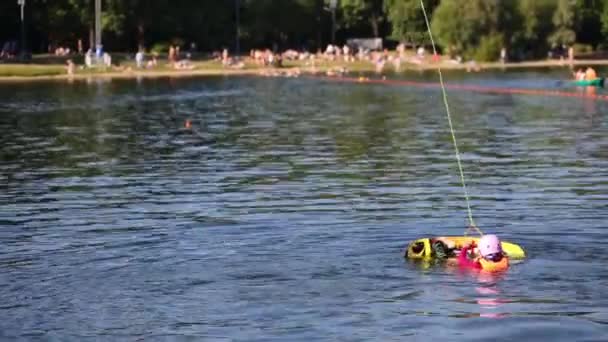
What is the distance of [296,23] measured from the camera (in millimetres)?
148125

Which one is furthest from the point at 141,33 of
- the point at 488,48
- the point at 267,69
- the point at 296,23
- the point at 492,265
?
the point at 492,265

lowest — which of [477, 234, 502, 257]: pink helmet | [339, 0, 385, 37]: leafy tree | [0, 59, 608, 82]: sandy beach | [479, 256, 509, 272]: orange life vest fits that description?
[0, 59, 608, 82]: sandy beach

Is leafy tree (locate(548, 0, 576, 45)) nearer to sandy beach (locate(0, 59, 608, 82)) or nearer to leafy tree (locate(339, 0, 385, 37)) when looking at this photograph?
sandy beach (locate(0, 59, 608, 82))

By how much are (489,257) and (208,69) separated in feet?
322

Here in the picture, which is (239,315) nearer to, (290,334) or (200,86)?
(290,334)

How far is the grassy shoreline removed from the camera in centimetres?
10956

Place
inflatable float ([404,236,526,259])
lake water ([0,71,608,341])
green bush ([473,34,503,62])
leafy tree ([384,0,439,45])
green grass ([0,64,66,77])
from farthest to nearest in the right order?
leafy tree ([384,0,439,45]) < green bush ([473,34,503,62]) < green grass ([0,64,66,77]) < inflatable float ([404,236,526,259]) < lake water ([0,71,608,341])

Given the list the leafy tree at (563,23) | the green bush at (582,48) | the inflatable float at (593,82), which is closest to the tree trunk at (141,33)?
the leafy tree at (563,23)

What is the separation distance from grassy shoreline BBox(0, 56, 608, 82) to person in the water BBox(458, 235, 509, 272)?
84.6m

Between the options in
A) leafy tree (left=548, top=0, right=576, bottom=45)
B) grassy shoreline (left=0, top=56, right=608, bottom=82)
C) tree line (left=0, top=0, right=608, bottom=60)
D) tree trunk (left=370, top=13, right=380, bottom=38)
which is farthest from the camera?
tree trunk (left=370, top=13, right=380, bottom=38)

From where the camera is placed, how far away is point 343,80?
107625 mm

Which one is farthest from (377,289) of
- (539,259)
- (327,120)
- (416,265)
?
(327,120)

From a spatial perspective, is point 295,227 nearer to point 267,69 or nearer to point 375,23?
point 267,69

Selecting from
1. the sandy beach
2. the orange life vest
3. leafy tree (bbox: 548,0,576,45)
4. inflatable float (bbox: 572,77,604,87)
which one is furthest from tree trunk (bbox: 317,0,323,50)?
the orange life vest
